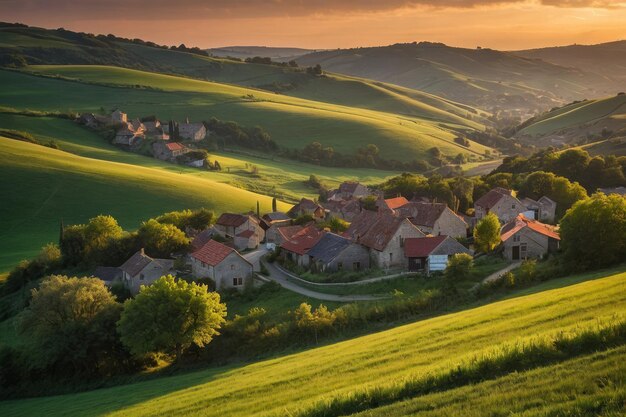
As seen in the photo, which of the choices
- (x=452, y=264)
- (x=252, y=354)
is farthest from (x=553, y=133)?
(x=252, y=354)

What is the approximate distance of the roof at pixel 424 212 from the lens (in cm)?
7088

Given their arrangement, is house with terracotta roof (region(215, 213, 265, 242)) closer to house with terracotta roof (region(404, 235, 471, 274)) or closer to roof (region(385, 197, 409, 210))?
roof (region(385, 197, 409, 210))

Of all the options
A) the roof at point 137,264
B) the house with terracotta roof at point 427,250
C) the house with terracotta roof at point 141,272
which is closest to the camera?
the house with terracotta roof at point 427,250

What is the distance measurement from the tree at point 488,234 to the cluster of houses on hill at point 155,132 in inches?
3572

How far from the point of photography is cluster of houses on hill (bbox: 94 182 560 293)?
57812 millimetres

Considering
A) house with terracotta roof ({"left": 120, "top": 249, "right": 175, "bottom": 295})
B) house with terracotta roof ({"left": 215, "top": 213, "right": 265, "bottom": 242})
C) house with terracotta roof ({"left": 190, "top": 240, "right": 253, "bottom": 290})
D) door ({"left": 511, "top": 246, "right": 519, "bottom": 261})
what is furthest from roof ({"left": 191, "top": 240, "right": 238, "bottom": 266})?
door ({"left": 511, "top": 246, "right": 519, "bottom": 261})

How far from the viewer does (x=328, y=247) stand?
65.1 metres

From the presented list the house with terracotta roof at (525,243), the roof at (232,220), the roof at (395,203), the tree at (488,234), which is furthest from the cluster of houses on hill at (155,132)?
the house with terracotta roof at (525,243)

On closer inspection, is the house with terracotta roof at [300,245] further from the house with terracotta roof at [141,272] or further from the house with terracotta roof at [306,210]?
the house with terracotta roof at [306,210]

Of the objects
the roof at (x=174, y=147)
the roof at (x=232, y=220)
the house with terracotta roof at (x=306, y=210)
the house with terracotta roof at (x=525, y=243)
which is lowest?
the house with terracotta roof at (x=306, y=210)

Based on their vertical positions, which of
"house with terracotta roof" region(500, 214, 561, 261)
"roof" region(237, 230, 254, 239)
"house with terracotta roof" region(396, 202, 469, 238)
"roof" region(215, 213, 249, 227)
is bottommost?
"roof" region(237, 230, 254, 239)

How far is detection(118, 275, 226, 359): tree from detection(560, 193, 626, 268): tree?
86.7ft

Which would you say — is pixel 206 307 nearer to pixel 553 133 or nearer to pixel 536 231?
pixel 536 231

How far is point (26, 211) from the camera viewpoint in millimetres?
93938
